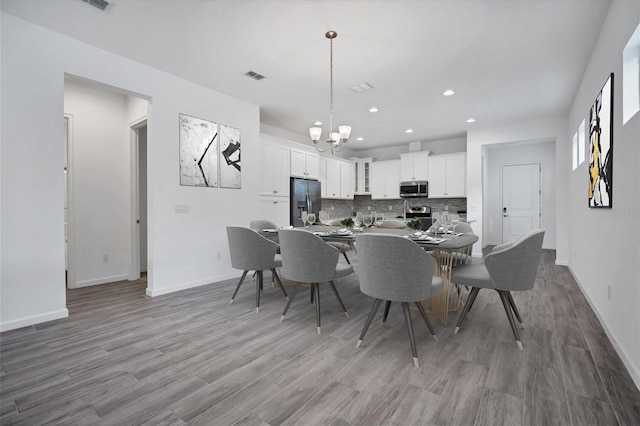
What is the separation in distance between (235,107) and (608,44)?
4.17 meters

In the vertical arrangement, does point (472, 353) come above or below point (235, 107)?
below

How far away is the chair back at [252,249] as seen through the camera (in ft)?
9.93

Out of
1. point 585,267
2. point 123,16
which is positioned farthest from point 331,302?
point 123,16

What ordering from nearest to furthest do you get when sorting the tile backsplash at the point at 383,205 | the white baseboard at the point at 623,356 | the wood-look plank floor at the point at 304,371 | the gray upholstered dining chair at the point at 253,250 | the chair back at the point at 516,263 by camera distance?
1. the wood-look plank floor at the point at 304,371
2. the white baseboard at the point at 623,356
3. the chair back at the point at 516,263
4. the gray upholstered dining chair at the point at 253,250
5. the tile backsplash at the point at 383,205

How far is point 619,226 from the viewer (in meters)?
2.18

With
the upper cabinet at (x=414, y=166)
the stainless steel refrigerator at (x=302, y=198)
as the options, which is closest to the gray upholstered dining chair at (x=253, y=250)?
the stainless steel refrigerator at (x=302, y=198)

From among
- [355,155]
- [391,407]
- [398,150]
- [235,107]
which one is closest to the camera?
[391,407]

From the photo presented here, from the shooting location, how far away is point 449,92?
Result: 4.28m

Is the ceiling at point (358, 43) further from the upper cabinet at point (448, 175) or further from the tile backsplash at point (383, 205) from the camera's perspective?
the tile backsplash at point (383, 205)

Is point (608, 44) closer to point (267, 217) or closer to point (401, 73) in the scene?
point (401, 73)

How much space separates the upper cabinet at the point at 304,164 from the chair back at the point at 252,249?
3.02 metres

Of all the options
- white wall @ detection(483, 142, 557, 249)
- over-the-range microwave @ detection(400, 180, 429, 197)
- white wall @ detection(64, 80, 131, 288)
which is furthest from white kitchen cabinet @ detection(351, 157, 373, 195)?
white wall @ detection(64, 80, 131, 288)

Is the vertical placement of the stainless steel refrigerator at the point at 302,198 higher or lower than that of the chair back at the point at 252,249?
higher

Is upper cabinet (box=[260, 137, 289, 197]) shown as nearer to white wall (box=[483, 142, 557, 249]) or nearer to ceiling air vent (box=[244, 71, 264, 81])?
ceiling air vent (box=[244, 71, 264, 81])
